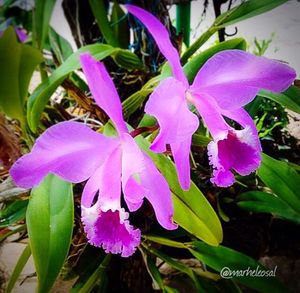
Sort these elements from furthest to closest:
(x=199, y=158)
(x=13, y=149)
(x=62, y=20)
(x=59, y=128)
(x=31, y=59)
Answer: (x=62, y=20), (x=199, y=158), (x=13, y=149), (x=31, y=59), (x=59, y=128)

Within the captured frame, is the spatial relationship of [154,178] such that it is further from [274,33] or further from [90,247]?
[274,33]

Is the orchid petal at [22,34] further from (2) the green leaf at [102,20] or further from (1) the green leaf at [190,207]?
(1) the green leaf at [190,207]

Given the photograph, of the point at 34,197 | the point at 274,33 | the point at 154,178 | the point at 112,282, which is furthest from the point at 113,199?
the point at 274,33

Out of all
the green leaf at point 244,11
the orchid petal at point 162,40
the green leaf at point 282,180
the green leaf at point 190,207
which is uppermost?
the orchid petal at point 162,40

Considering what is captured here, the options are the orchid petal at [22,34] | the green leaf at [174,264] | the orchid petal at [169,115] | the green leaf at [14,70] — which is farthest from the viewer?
the orchid petal at [22,34]

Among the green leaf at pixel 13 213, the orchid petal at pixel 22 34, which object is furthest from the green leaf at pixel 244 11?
the orchid petal at pixel 22 34

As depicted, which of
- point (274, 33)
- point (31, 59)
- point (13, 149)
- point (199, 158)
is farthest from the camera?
point (274, 33)
